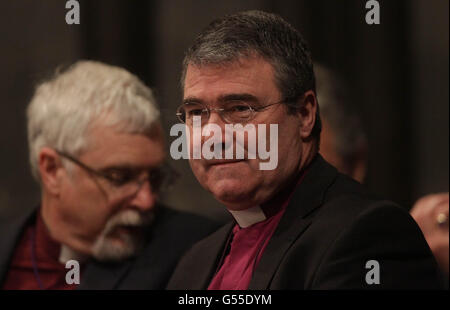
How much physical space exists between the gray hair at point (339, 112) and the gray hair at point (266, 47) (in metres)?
1.08

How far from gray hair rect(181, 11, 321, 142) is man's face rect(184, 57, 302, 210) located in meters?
0.02

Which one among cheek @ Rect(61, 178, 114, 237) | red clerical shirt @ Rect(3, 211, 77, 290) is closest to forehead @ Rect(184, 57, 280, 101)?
cheek @ Rect(61, 178, 114, 237)

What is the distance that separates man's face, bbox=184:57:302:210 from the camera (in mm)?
2158

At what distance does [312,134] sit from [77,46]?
1340 mm

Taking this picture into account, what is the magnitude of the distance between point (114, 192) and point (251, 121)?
106 cm

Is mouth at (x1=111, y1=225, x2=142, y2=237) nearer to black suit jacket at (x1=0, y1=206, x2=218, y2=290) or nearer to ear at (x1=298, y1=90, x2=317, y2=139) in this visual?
black suit jacket at (x1=0, y1=206, x2=218, y2=290)

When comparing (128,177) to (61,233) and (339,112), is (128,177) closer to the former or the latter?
(61,233)

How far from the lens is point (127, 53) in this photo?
3260mm

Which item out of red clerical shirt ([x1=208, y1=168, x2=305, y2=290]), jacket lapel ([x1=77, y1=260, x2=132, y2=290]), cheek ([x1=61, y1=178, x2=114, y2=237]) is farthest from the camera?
cheek ([x1=61, y1=178, x2=114, y2=237])

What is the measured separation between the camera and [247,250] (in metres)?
2.29

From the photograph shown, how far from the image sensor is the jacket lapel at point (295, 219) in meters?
2.12

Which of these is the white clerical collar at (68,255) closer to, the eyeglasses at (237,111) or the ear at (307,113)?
the eyeglasses at (237,111)
